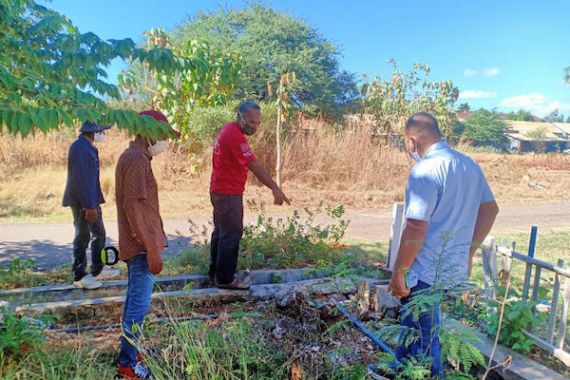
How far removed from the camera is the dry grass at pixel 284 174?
1085cm

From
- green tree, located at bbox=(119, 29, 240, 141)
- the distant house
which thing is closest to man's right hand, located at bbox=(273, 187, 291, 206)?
green tree, located at bbox=(119, 29, 240, 141)

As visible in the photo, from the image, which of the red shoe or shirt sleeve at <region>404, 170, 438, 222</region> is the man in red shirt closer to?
the red shoe

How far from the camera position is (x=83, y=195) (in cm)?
432

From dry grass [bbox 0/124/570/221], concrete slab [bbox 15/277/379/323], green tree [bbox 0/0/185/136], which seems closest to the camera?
green tree [bbox 0/0/185/136]

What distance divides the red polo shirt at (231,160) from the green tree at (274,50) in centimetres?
1184

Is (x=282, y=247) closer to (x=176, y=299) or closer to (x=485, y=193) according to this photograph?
(x=176, y=299)

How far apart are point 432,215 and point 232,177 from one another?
85.6 inches

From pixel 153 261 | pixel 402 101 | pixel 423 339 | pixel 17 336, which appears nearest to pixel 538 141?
pixel 402 101

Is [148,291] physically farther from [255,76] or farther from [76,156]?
[255,76]

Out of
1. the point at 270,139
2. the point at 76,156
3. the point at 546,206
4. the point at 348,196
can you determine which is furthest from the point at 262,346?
the point at 546,206

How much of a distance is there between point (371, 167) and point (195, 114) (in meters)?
5.56

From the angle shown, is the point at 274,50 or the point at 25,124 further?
the point at 274,50

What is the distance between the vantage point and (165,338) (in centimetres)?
300

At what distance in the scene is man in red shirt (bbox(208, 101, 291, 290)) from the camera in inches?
165
